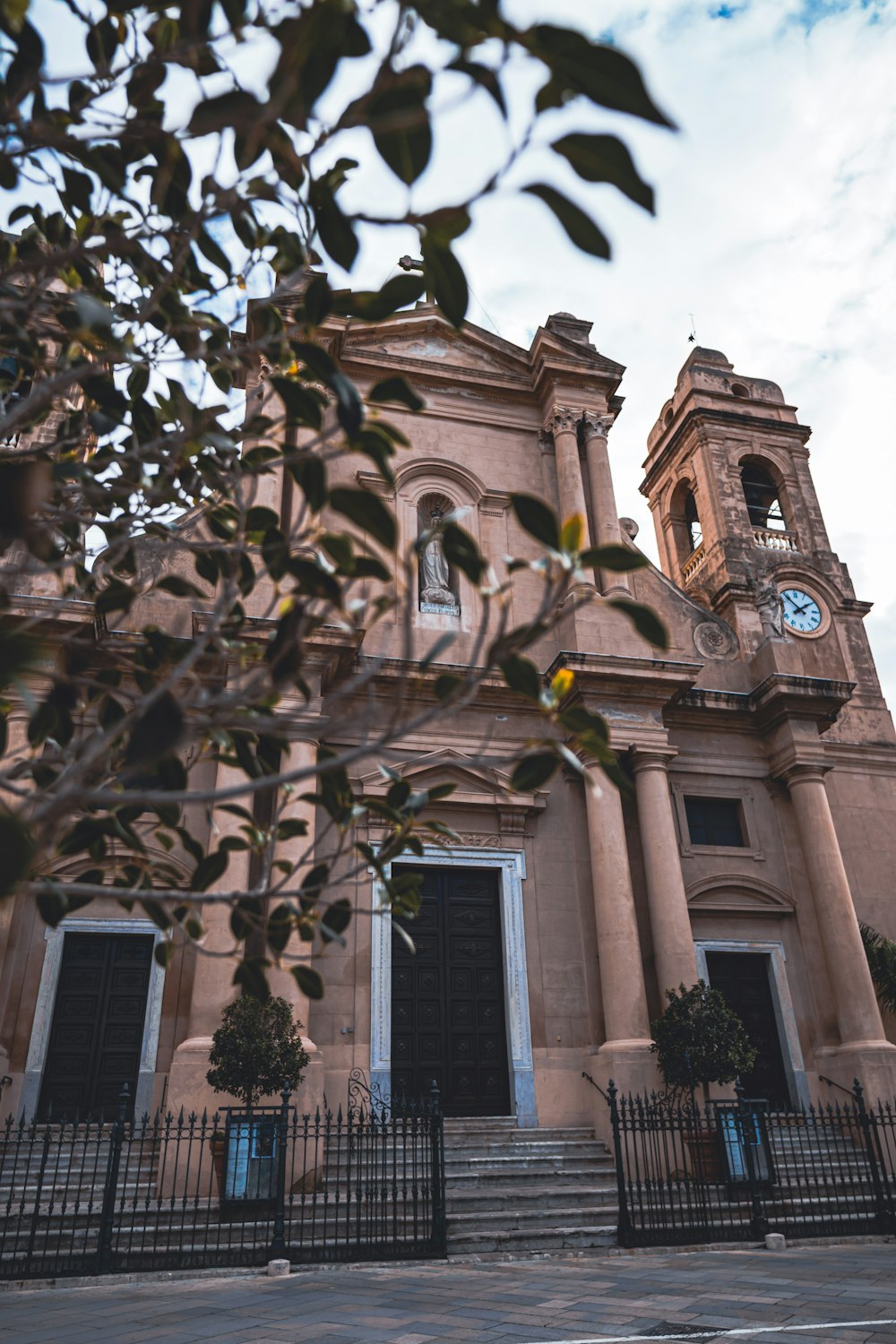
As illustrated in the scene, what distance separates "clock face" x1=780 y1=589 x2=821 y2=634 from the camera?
59.1 feet

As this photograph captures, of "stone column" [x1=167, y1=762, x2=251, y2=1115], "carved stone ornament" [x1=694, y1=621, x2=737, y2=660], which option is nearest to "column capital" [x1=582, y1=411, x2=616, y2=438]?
"carved stone ornament" [x1=694, y1=621, x2=737, y2=660]

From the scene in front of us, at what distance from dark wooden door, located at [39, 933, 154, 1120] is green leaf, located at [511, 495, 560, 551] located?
10556mm

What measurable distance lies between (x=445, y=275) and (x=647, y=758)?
1173 cm

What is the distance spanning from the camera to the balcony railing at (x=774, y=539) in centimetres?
1955

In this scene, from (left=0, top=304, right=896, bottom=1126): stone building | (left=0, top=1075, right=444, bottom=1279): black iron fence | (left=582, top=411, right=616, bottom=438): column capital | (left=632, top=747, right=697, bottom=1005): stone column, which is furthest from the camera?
(left=582, top=411, right=616, bottom=438): column capital

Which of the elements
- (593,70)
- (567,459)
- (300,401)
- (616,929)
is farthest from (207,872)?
(567,459)

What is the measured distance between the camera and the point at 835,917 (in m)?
13.4

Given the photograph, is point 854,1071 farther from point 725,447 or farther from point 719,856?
point 725,447

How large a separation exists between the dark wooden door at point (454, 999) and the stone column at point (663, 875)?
2175mm

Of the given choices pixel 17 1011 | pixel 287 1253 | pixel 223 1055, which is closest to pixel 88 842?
pixel 287 1253

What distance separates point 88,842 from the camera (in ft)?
9.23

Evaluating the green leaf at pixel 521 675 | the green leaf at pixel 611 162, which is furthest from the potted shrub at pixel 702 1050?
the green leaf at pixel 611 162

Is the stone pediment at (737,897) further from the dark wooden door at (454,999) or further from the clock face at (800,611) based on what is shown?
the clock face at (800,611)

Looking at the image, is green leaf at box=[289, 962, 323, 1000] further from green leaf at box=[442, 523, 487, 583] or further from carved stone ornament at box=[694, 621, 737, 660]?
carved stone ornament at box=[694, 621, 737, 660]
